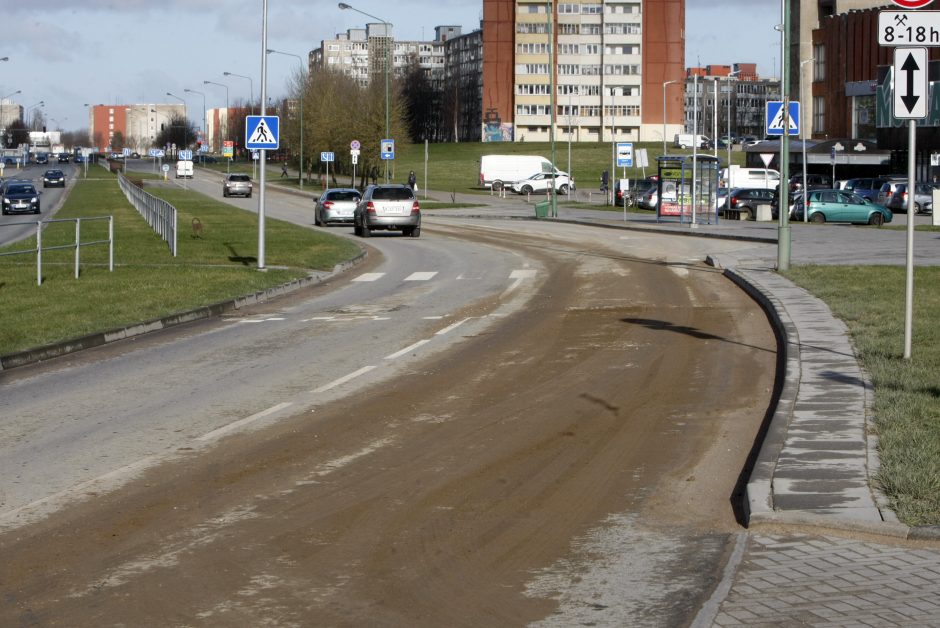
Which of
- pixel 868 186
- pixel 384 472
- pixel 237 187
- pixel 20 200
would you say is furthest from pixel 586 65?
pixel 384 472

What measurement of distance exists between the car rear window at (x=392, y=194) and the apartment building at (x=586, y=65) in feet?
350

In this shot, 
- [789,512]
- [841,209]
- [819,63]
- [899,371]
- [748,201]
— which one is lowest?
[789,512]

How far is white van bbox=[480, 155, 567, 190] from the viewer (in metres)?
88.8

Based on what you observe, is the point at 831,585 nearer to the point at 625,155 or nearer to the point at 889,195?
the point at 625,155

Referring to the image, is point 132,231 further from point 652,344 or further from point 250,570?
point 250,570

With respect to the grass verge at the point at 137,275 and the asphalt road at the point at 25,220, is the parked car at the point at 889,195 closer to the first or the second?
the grass verge at the point at 137,275

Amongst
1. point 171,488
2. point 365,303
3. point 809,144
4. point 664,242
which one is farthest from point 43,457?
point 809,144

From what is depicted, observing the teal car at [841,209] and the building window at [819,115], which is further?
the building window at [819,115]

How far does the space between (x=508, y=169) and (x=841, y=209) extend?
41.9 metres

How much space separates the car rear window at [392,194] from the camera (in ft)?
137

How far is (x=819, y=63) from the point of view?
96188 millimetres

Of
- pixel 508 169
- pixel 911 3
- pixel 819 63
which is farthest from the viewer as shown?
pixel 819 63

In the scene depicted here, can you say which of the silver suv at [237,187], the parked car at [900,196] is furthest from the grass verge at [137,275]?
the silver suv at [237,187]

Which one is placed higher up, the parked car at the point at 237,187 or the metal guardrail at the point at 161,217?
the parked car at the point at 237,187
